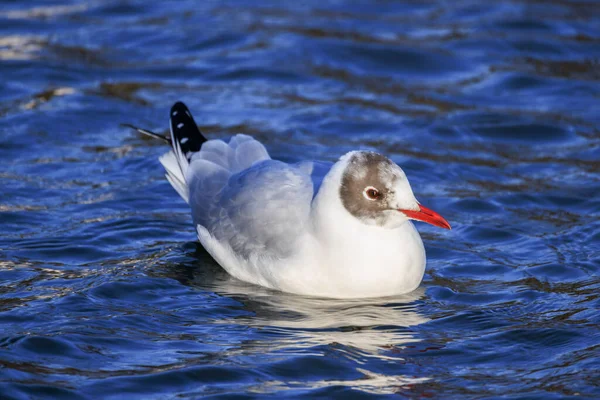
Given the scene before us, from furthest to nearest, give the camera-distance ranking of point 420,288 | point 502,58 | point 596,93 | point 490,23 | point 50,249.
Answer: point 490,23 < point 502,58 < point 596,93 < point 50,249 < point 420,288

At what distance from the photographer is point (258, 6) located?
1430 cm

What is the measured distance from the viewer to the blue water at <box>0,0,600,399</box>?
5.86 m

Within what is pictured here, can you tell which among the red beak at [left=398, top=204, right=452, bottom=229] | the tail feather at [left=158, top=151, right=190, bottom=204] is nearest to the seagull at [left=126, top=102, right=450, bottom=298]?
the red beak at [left=398, top=204, right=452, bottom=229]

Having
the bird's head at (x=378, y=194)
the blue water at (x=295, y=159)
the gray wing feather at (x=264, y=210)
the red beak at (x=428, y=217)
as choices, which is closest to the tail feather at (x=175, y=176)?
the blue water at (x=295, y=159)

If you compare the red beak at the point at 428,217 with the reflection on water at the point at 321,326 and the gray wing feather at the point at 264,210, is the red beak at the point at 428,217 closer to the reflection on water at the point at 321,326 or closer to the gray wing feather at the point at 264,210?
the reflection on water at the point at 321,326

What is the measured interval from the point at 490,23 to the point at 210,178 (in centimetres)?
683

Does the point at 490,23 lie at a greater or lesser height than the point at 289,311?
greater

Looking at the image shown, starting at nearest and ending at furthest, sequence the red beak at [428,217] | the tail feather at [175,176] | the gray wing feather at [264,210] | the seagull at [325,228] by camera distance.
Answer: the red beak at [428,217] → the seagull at [325,228] → the gray wing feather at [264,210] → the tail feather at [175,176]

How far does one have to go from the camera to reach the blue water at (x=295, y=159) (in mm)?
5855

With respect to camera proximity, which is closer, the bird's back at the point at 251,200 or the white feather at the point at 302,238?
the white feather at the point at 302,238

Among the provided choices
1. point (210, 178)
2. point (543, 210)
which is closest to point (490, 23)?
point (543, 210)

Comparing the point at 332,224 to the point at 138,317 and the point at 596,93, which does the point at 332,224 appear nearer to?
the point at 138,317

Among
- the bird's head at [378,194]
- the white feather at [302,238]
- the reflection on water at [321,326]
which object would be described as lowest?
the reflection on water at [321,326]

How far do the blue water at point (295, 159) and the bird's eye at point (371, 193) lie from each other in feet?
2.23
